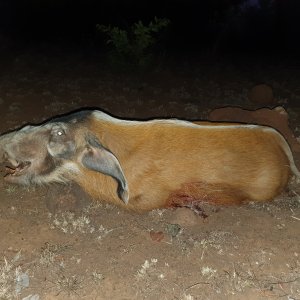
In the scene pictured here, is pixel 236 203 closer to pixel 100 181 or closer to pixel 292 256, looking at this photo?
pixel 292 256

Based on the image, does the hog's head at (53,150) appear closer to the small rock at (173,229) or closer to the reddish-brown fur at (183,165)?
the reddish-brown fur at (183,165)

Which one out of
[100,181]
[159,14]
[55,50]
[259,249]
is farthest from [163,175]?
→ [159,14]

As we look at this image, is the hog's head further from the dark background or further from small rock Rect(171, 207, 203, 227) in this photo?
the dark background

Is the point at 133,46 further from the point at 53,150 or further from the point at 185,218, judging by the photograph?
the point at 185,218

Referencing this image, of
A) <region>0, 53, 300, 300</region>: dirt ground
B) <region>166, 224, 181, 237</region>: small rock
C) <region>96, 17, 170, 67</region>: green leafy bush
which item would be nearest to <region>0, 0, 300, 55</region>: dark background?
<region>96, 17, 170, 67</region>: green leafy bush

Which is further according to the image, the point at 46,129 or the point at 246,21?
the point at 246,21

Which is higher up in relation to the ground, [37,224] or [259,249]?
[259,249]

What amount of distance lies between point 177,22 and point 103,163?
12.6 m

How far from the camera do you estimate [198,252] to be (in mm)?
4129

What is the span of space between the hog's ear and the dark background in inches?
350

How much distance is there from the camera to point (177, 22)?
16047 mm

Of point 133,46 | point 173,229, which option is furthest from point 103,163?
point 133,46

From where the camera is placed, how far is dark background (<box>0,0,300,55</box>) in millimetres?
13625

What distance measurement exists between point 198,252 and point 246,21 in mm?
13196
